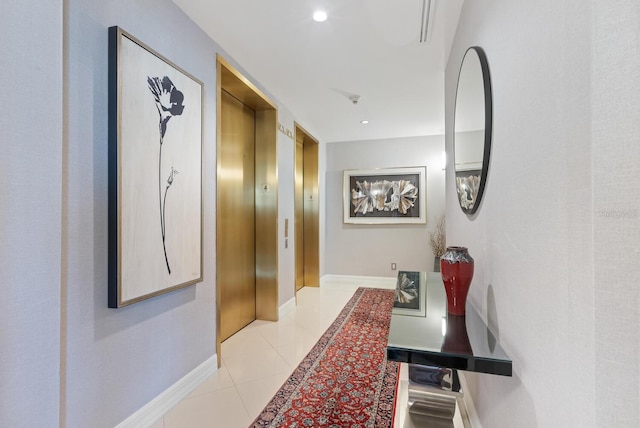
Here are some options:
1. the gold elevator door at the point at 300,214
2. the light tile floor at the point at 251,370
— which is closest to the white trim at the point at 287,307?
the light tile floor at the point at 251,370

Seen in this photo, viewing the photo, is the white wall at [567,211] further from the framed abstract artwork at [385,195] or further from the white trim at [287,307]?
the framed abstract artwork at [385,195]

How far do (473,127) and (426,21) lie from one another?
98 cm

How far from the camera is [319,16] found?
1.92m

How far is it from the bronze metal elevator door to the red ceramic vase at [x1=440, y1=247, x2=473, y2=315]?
1993 mm

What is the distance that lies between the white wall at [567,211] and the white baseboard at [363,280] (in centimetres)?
391

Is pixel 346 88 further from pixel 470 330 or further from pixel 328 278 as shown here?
pixel 328 278

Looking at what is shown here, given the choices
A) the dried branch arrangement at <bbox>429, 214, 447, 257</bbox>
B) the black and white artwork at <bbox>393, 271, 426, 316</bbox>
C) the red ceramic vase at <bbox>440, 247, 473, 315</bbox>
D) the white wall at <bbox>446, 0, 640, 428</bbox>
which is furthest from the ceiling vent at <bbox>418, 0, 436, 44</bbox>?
the dried branch arrangement at <bbox>429, 214, 447, 257</bbox>

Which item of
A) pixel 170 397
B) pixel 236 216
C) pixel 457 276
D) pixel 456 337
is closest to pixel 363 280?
pixel 236 216

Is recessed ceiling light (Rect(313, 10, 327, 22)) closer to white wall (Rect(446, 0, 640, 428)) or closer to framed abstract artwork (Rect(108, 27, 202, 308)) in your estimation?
framed abstract artwork (Rect(108, 27, 202, 308))

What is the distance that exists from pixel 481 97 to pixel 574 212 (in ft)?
3.01

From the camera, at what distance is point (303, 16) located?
1929mm

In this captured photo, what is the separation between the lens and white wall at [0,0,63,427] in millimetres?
1018

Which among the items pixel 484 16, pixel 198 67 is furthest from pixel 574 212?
pixel 198 67

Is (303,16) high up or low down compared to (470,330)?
up
